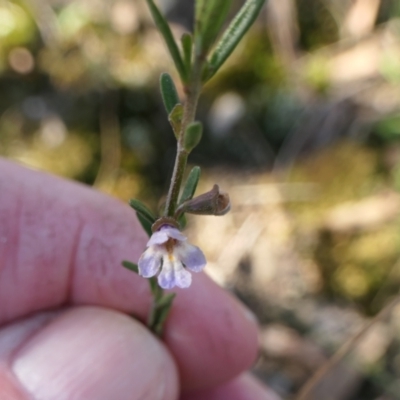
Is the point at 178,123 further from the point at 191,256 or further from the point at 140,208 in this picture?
the point at 191,256

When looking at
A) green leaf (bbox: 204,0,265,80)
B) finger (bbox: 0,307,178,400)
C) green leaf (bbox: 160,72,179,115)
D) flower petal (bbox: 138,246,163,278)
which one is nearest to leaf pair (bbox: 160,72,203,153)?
green leaf (bbox: 160,72,179,115)

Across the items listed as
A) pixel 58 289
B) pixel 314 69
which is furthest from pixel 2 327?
pixel 314 69

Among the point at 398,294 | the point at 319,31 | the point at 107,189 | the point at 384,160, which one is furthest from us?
the point at 319,31

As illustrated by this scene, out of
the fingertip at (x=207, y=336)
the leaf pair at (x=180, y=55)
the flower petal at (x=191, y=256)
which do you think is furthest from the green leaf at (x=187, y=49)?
the fingertip at (x=207, y=336)

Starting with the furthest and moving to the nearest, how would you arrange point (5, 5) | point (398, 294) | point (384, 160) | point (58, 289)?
point (5, 5) → point (384, 160) → point (398, 294) → point (58, 289)

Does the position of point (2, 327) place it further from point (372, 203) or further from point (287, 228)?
point (372, 203)

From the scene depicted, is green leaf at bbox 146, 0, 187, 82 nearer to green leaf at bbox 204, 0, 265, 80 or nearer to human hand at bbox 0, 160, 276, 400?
green leaf at bbox 204, 0, 265, 80

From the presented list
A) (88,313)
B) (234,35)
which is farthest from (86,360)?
(234,35)
